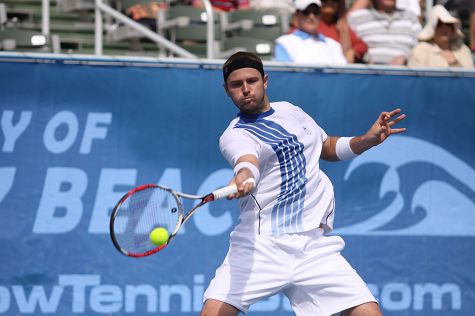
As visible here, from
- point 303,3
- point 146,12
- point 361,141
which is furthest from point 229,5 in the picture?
point 361,141

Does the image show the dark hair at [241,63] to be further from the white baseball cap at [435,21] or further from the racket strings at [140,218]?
the white baseball cap at [435,21]

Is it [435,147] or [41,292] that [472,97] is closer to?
[435,147]

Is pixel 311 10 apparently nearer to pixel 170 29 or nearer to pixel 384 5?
pixel 384 5

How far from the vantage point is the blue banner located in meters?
7.23

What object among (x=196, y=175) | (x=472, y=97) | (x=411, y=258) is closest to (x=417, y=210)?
(x=411, y=258)

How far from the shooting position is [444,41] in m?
8.66

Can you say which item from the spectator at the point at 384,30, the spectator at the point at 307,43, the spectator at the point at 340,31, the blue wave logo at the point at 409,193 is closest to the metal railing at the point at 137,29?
the spectator at the point at 307,43

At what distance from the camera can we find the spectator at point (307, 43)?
321 inches

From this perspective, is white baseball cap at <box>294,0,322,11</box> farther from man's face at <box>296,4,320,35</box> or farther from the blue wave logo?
the blue wave logo

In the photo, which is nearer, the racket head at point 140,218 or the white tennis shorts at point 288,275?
the racket head at point 140,218

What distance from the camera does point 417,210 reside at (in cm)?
775

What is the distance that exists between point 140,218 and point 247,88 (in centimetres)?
90

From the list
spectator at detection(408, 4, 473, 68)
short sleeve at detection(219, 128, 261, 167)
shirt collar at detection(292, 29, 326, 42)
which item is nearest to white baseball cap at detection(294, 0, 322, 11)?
shirt collar at detection(292, 29, 326, 42)

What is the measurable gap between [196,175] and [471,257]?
228 cm
